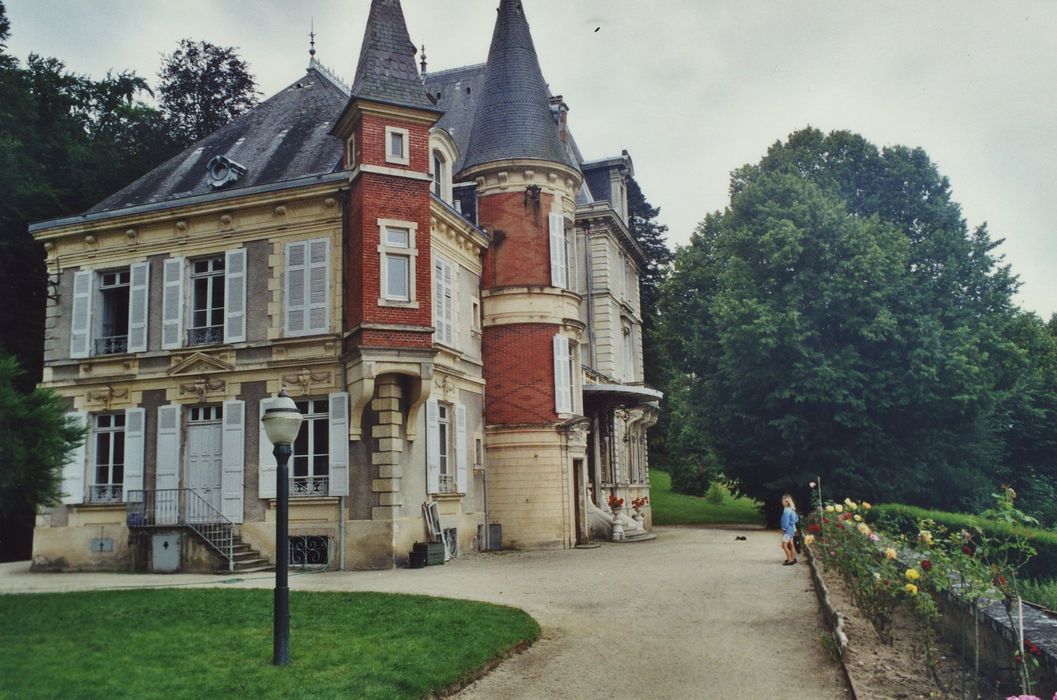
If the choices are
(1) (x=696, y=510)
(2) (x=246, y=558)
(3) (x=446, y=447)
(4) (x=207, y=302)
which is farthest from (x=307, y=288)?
(1) (x=696, y=510)

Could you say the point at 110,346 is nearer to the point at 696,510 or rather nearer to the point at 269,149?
the point at 269,149

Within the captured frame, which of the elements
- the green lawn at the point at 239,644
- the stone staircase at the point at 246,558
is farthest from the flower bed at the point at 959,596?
the stone staircase at the point at 246,558

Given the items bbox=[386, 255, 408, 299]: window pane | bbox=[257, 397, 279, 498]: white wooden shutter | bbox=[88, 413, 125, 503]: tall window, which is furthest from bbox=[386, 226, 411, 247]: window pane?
bbox=[88, 413, 125, 503]: tall window

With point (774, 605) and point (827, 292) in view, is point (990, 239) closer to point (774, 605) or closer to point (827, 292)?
point (827, 292)

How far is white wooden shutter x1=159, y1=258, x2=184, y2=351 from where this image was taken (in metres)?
20.2

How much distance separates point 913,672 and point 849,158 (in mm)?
27253

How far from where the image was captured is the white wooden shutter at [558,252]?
23922 millimetres

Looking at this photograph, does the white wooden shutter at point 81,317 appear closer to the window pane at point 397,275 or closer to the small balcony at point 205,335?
the small balcony at point 205,335

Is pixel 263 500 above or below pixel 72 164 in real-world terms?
below

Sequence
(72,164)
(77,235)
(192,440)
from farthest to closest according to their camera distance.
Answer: (72,164) < (77,235) < (192,440)

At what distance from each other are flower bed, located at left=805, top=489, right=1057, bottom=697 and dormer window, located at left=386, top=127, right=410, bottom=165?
11.7m

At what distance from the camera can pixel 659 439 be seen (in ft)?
176

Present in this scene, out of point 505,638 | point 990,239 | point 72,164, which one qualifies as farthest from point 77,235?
point 990,239

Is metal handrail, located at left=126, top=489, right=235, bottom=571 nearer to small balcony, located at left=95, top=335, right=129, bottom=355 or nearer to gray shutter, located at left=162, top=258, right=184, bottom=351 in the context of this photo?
gray shutter, located at left=162, top=258, right=184, bottom=351
